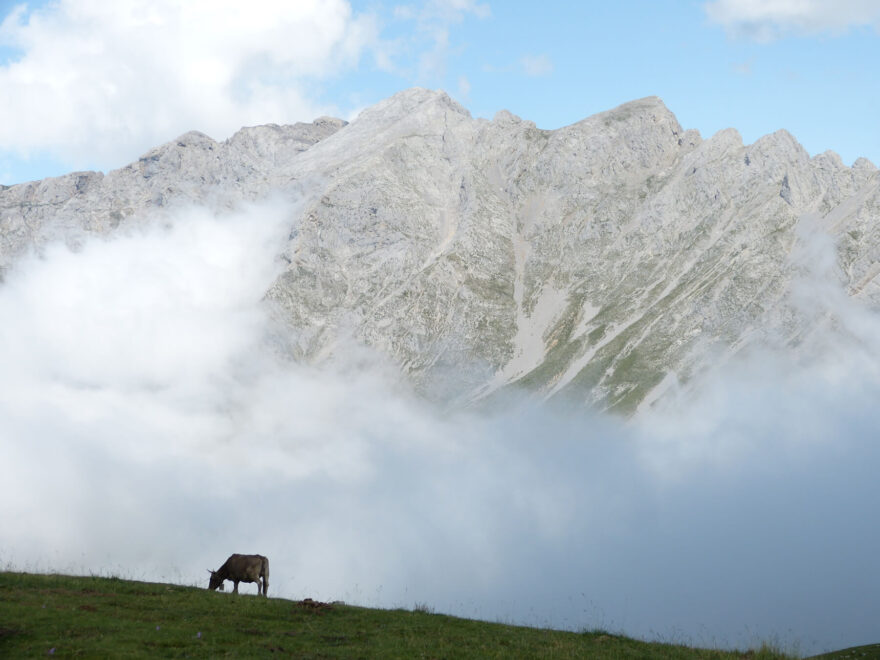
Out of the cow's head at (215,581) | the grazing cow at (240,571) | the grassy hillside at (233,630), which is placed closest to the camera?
the grassy hillside at (233,630)

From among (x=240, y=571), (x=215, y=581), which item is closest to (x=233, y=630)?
(x=240, y=571)

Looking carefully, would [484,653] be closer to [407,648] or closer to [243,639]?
[407,648]

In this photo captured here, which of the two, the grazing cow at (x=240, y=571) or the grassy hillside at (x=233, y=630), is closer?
the grassy hillside at (x=233, y=630)

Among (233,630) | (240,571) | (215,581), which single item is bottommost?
(233,630)

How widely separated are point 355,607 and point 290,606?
2.90 m

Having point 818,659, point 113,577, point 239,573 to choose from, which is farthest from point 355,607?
point 818,659

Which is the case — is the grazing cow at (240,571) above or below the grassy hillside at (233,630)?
above

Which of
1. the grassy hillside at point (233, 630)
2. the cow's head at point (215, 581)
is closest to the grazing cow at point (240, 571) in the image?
the cow's head at point (215, 581)

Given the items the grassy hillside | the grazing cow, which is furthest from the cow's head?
the grassy hillside

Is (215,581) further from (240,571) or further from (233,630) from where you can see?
(233,630)

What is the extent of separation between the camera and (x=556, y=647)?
24.9 meters

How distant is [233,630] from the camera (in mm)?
24812

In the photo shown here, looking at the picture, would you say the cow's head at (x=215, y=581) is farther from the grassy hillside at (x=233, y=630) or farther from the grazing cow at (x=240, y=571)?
the grassy hillside at (x=233, y=630)

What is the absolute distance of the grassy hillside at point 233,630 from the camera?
22.2 metres
